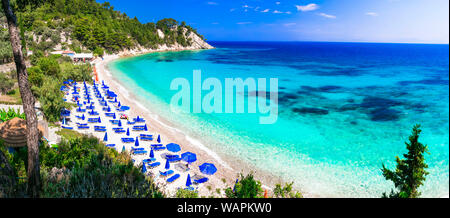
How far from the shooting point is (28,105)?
650cm

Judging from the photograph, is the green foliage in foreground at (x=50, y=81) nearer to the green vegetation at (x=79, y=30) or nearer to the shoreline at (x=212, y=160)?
the shoreline at (x=212, y=160)

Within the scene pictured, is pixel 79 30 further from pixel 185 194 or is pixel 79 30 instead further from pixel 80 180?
pixel 80 180

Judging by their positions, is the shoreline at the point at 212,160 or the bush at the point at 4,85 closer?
the shoreline at the point at 212,160

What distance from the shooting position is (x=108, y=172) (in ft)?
26.8

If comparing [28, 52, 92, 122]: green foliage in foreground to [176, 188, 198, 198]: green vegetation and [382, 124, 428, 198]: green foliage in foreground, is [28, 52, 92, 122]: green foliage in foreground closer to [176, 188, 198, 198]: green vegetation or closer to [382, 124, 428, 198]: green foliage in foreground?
[176, 188, 198, 198]: green vegetation

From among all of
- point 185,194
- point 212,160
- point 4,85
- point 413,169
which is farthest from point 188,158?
point 4,85

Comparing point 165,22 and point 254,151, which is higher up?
point 165,22

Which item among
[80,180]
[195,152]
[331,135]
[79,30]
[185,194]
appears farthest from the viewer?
[79,30]

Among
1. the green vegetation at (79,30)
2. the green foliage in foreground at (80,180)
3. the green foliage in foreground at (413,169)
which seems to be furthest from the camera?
the green vegetation at (79,30)

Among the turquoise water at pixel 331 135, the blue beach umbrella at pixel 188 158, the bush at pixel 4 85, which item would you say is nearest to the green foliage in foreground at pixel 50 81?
the bush at pixel 4 85

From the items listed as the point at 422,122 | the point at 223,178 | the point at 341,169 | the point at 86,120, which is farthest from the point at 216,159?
the point at 422,122

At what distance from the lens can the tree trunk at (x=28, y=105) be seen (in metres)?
6.12
